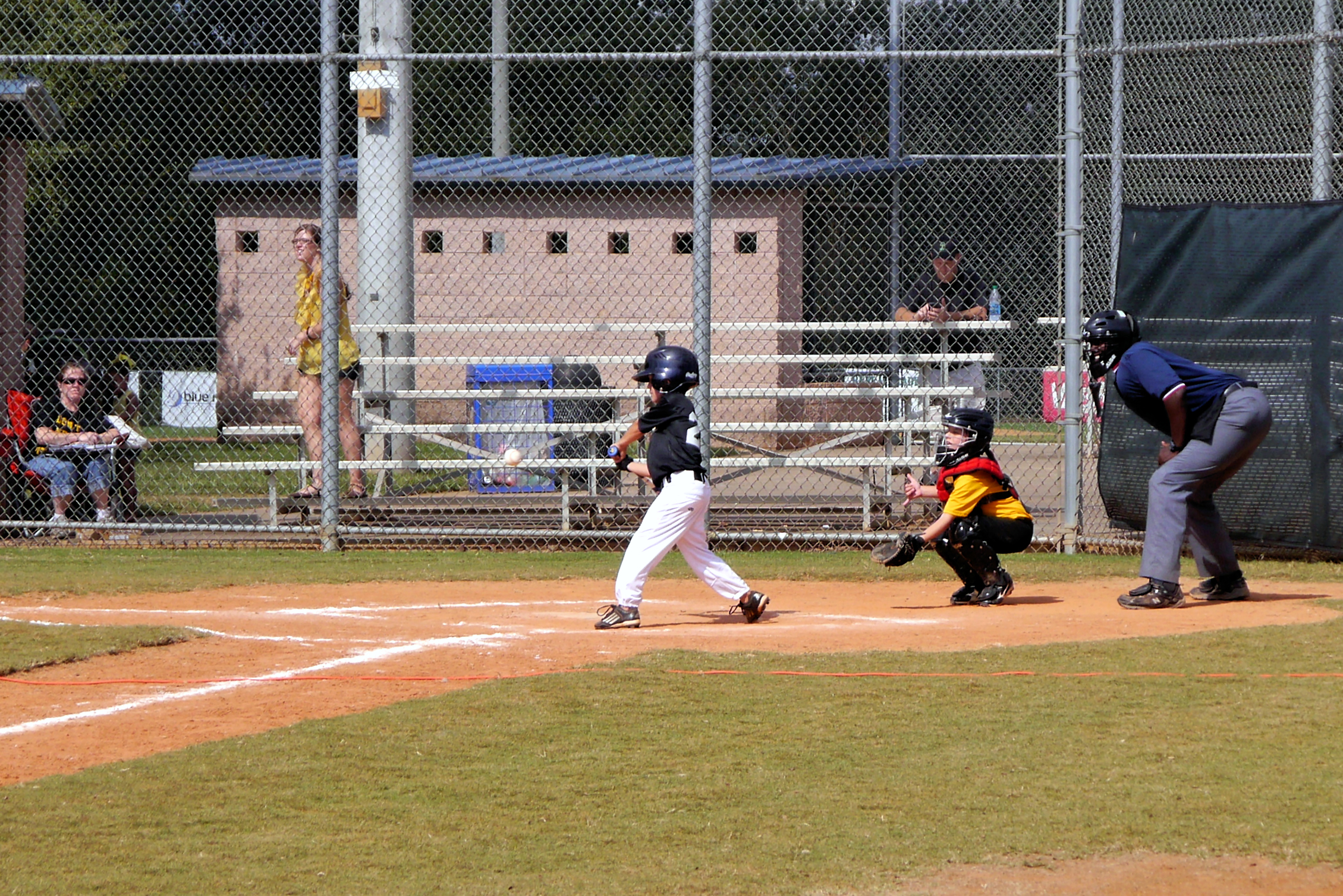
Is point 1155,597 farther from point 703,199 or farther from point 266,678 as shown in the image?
point 266,678

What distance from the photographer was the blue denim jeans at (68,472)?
427 inches

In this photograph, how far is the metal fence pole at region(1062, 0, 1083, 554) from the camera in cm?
949

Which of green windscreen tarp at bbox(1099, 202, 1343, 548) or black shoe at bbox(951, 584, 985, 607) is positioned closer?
black shoe at bbox(951, 584, 985, 607)

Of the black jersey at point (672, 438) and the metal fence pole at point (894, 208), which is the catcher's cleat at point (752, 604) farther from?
the metal fence pole at point (894, 208)

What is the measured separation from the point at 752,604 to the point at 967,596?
1.40 meters

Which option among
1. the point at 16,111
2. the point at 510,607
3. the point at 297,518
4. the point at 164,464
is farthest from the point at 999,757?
the point at 164,464

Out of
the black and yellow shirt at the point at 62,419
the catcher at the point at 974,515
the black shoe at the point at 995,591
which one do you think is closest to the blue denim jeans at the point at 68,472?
the black and yellow shirt at the point at 62,419

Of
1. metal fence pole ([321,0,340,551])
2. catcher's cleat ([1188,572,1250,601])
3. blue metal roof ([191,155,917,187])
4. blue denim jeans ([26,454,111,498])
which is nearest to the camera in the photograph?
catcher's cleat ([1188,572,1250,601])

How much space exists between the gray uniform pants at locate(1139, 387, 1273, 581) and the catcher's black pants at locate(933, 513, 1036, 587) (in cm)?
63

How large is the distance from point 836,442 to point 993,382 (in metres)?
13.7

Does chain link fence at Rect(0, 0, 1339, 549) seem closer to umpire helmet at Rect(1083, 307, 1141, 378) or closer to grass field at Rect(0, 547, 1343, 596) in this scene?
grass field at Rect(0, 547, 1343, 596)

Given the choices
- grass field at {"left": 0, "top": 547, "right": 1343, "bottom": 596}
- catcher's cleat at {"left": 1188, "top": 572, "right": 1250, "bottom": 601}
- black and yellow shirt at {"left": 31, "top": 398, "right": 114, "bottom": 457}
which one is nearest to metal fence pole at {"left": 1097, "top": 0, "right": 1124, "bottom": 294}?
grass field at {"left": 0, "top": 547, "right": 1343, "bottom": 596}

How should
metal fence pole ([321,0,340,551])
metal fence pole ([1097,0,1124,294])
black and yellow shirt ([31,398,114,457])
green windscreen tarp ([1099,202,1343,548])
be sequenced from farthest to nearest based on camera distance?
black and yellow shirt ([31,398,114,457]), metal fence pole ([1097,0,1124,294]), metal fence pole ([321,0,340,551]), green windscreen tarp ([1099,202,1343,548])

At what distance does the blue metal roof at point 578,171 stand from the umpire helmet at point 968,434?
10.7 m
